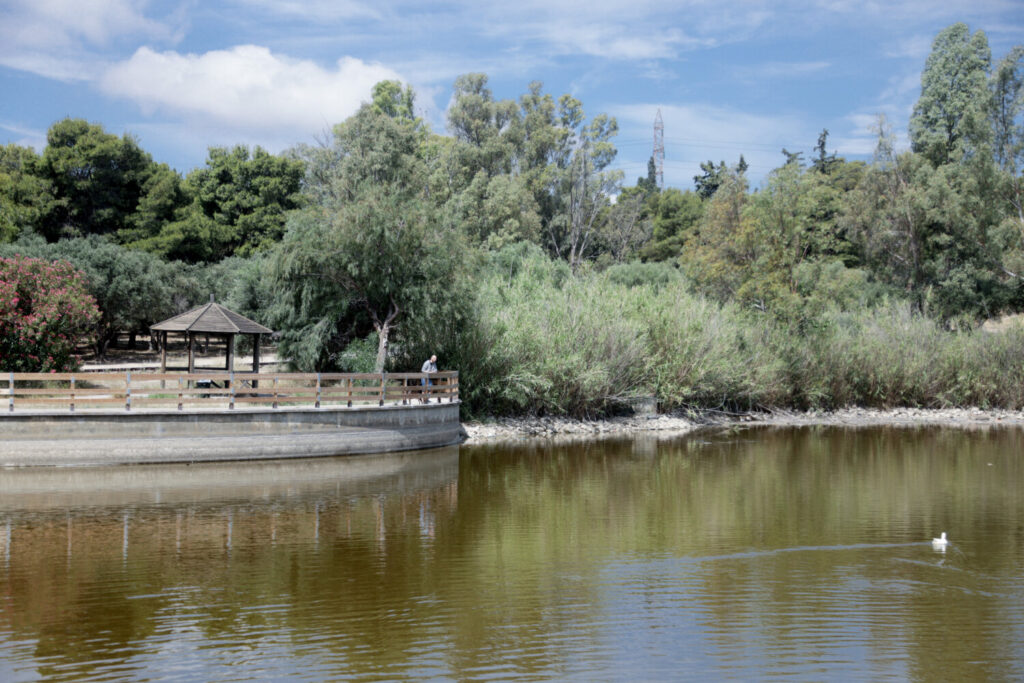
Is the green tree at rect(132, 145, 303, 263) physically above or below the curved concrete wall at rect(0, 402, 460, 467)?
above

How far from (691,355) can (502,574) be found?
24435 mm

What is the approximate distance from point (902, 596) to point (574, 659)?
18.0 feet

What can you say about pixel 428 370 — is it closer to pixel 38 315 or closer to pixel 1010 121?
pixel 38 315

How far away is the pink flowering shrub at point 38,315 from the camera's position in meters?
26.7

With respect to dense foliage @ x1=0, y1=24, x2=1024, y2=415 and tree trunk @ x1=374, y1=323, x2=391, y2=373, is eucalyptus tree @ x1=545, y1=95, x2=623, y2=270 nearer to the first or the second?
dense foliage @ x1=0, y1=24, x2=1024, y2=415

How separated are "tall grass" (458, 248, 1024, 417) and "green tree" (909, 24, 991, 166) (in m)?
12.6

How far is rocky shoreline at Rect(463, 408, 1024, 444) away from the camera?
3203cm

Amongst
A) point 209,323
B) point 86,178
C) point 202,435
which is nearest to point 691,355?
point 209,323

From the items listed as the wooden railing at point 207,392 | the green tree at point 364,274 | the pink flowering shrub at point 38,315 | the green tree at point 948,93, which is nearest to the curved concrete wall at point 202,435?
the wooden railing at point 207,392

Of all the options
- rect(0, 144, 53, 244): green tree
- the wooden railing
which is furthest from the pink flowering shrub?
rect(0, 144, 53, 244): green tree

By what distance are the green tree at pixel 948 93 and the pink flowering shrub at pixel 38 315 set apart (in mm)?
47653

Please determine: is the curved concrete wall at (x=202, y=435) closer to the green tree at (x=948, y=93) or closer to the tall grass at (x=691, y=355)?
the tall grass at (x=691, y=355)

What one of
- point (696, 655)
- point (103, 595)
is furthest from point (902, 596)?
point (103, 595)

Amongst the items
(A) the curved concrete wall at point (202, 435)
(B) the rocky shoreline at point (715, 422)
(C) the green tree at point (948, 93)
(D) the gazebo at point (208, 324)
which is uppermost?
(C) the green tree at point (948, 93)
